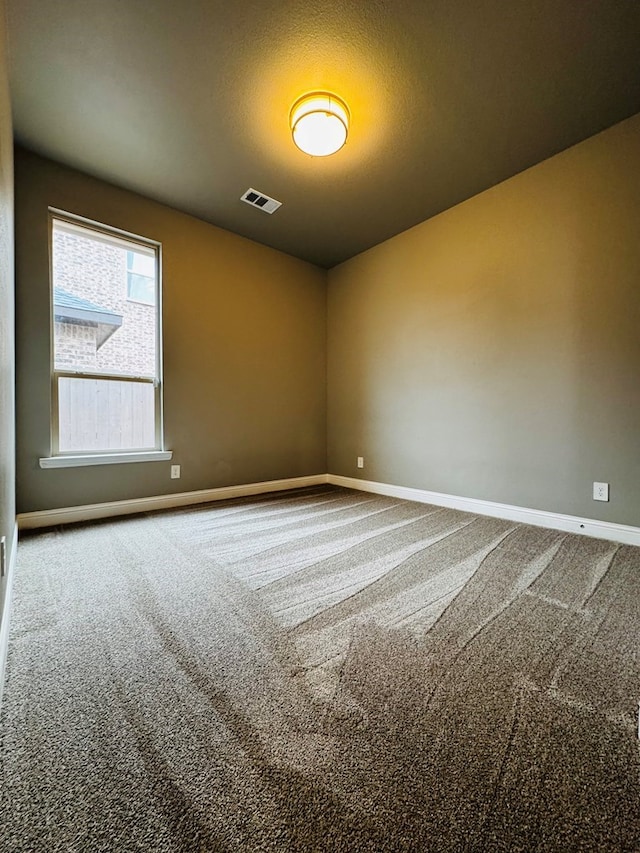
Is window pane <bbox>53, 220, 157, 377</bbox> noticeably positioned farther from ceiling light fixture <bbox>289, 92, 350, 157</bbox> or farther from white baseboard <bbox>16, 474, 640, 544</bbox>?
ceiling light fixture <bbox>289, 92, 350, 157</bbox>

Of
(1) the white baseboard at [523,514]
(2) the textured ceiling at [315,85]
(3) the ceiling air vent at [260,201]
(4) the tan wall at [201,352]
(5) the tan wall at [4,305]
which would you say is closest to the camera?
(5) the tan wall at [4,305]

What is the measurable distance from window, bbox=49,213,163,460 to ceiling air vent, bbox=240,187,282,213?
36.5 inches

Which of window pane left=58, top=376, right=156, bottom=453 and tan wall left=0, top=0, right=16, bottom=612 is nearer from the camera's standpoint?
tan wall left=0, top=0, right=16, bottom=612

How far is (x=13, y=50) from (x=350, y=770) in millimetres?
A: 3335

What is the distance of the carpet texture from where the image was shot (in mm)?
661

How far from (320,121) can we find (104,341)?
88.7 inches

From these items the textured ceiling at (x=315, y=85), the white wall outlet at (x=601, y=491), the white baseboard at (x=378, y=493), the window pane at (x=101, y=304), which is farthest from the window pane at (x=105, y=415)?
the white wall outlet at (x=601, y=491)

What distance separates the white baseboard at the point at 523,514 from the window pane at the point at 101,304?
2.64m

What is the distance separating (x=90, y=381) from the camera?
2742mm

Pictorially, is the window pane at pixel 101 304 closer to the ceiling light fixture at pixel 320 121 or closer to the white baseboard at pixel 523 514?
the ceiling light fixture at pixel 320 121

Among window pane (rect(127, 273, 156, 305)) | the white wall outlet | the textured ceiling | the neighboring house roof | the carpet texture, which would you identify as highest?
the textured ceiling

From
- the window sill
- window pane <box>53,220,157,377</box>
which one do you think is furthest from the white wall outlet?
window pane <box>53,220,157,377</box>

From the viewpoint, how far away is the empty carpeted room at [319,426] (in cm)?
77

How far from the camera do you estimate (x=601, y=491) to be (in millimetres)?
2281
